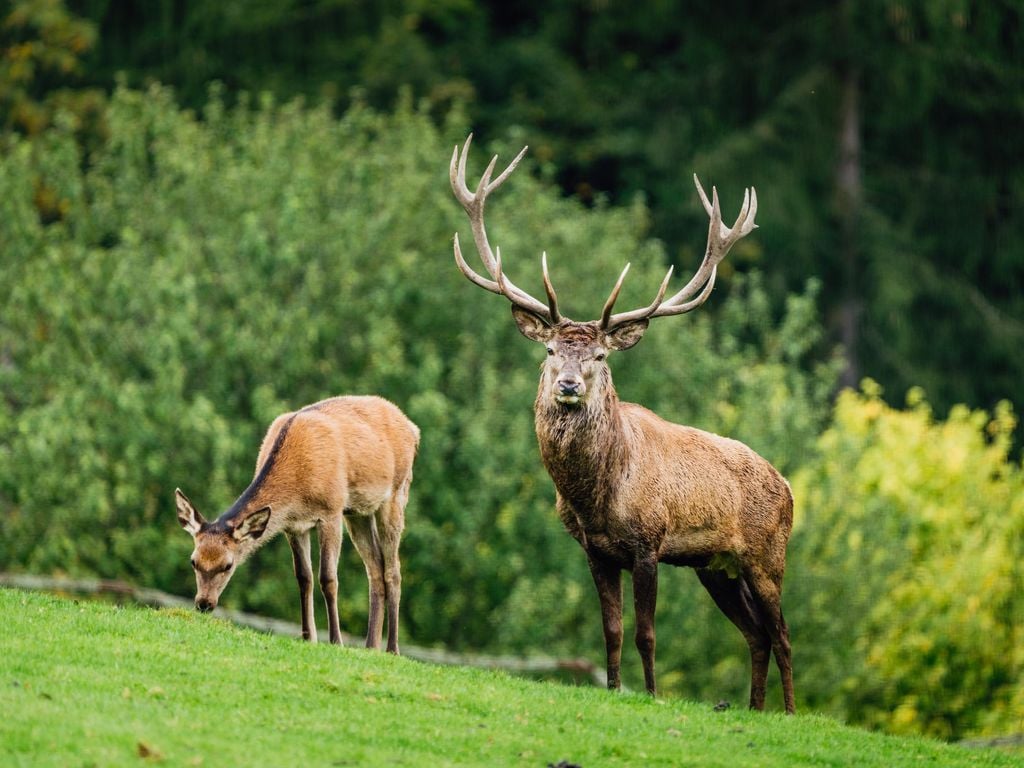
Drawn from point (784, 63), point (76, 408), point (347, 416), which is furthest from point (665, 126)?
point (347, 416)


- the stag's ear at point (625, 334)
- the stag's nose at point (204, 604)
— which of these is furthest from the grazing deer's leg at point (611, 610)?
the stag's nose at point (204, 604)

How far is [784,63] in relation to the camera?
4084cm

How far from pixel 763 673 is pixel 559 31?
29.8 metres

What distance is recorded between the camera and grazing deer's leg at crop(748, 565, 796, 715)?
1387 centimetres

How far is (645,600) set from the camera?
42.3 ft

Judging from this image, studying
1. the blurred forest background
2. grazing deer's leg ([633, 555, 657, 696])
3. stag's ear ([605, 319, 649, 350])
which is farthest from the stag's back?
the blurred forest background

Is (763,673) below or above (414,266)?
below

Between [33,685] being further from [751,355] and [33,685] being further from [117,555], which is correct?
[751,355]

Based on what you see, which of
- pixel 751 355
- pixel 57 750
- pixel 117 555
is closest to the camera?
pixel 57 750

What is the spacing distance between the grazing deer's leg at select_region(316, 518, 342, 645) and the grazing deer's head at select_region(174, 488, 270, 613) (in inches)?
24.0

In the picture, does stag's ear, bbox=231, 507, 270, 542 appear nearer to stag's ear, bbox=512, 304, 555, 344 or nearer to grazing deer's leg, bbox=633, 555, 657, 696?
stag's ear, bbox=512, 304, 555, 344

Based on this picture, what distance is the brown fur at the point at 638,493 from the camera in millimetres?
12828

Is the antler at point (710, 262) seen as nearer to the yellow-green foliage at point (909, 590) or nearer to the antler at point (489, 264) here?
the antler at point (489, 264)

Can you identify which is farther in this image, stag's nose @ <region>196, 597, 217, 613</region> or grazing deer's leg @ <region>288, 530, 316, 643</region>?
grazing deer's leg @ <region>288, 530, 316, 643</region>
